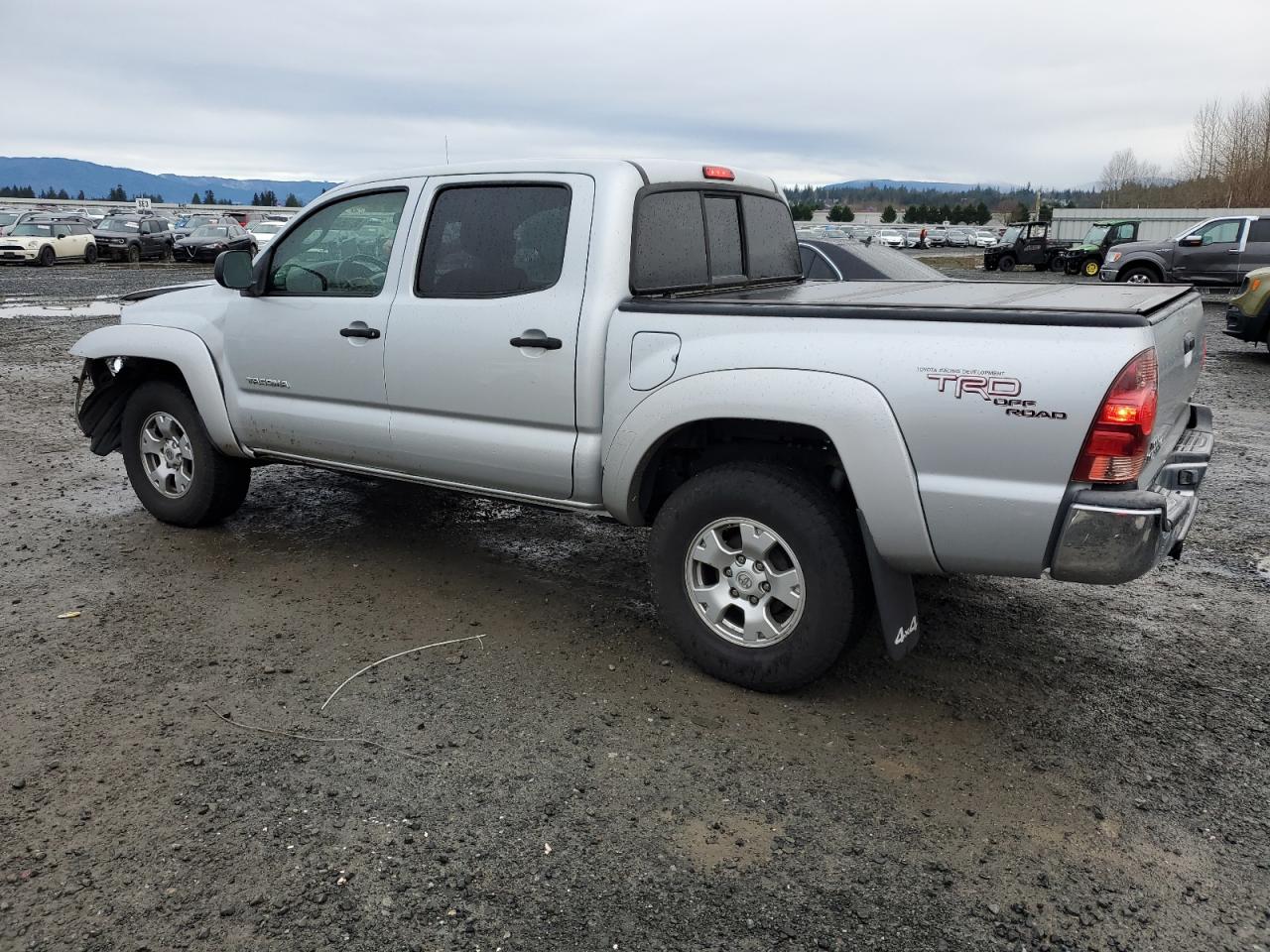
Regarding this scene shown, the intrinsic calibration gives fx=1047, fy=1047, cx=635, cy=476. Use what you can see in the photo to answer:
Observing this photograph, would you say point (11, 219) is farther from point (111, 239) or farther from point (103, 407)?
point (103, 407)

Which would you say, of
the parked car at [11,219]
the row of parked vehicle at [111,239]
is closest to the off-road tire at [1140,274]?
the row of parked vehicle at [111,239]

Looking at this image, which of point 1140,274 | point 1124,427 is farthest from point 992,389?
point 1140,274

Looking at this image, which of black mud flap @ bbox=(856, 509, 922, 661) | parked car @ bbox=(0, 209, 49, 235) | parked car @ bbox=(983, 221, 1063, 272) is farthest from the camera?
parked car @ bbox=(983, 221, 1063, 272)

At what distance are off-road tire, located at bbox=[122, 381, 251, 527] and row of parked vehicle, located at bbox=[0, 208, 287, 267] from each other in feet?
91.2

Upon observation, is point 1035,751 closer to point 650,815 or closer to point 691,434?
point 650,815

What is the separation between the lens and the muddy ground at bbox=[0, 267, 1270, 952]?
9.18 feet

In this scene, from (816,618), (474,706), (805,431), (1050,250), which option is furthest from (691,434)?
(1050,250)

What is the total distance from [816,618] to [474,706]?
132 centimetres

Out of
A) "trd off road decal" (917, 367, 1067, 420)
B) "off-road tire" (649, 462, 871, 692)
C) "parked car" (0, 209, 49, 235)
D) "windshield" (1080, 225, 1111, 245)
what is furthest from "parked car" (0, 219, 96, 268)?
"trd off road decal" (917, 367, 1067, 420)

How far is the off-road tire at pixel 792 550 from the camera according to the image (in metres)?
3.77

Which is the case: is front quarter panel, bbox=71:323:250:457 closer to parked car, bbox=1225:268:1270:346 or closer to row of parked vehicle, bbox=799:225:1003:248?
parked car, bbox=1225:268:1270:346

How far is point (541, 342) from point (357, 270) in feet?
4.29

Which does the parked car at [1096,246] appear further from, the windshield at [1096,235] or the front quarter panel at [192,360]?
the front quarter panel at [192,360]

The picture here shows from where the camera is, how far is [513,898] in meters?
2.85
